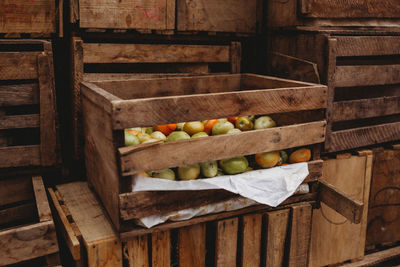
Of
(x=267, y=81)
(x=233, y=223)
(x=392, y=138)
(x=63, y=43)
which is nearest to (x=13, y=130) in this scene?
(x=63, y=43)

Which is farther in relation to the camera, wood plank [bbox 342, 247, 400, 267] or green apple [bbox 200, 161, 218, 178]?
wood plank [bbox 342, 247, 400, 267]

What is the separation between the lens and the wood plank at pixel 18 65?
6.84 ft

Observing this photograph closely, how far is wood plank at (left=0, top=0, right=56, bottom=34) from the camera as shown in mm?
2225

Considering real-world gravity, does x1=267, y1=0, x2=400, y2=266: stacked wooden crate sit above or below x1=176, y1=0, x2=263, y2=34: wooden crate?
below

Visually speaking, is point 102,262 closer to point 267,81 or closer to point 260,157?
point 260,157

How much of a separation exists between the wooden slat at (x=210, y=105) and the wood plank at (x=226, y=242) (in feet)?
1.91

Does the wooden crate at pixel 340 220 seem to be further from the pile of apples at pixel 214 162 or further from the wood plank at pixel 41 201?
the wood plank at pixel 41 201

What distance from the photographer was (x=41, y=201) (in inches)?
77.2

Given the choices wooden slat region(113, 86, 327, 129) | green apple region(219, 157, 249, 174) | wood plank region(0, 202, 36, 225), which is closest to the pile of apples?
green apple region(219, 157, 249, 174)

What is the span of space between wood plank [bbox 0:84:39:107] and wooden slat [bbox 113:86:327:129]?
2.65ft

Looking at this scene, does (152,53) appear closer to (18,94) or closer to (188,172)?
(18,94)

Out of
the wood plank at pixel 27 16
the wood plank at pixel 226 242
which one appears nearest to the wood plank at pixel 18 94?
the wood plank at pixel 27 16

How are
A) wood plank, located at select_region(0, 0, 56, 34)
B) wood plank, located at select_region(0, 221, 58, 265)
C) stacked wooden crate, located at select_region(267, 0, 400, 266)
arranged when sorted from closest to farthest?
wood plank, located at select_region(0, 221, 58, 265) < wood plank, located at select_region(0, 0, 56, 34) < stacked wooden crate, located at select_region(267, 0, 400, 266)

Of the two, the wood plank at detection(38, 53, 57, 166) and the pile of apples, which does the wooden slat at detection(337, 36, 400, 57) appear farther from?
the wood plank at detection(38, 53, 57, 166)
